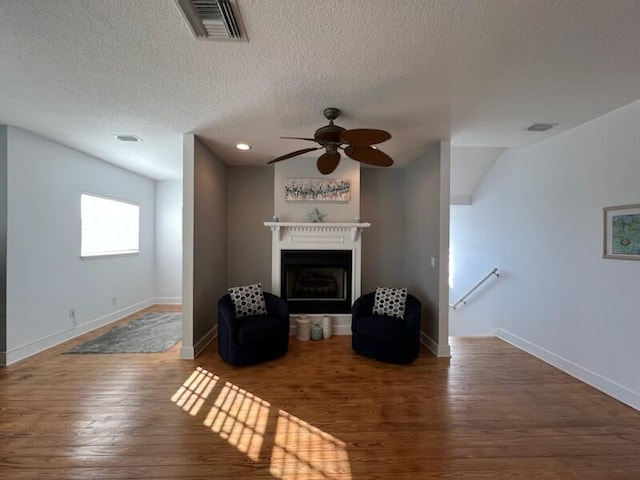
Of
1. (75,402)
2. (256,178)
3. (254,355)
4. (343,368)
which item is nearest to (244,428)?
(254,355)

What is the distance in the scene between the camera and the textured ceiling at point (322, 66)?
148 centimetres

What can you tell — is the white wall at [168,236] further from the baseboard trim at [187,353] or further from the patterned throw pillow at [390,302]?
the patterned throw pillow at [390,302]

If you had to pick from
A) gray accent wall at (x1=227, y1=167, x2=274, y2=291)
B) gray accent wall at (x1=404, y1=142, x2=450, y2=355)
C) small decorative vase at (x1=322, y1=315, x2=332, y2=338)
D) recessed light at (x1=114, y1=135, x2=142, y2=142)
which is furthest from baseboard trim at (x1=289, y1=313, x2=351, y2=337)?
recessed light at (x1=114, y1=135, x2=142, y2=142)

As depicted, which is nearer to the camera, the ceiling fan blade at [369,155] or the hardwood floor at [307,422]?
the hardwood floor at [307,422]

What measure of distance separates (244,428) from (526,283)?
3765mm

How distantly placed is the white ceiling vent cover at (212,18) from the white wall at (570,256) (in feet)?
11.1

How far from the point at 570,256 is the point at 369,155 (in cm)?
259

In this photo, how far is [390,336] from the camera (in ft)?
10.1

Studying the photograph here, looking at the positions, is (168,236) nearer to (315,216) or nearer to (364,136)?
(315,216)

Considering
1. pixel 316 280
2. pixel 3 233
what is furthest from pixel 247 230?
pixel 3 233

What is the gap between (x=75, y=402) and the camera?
234 centimetres

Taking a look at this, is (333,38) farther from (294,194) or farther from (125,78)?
(294,194)

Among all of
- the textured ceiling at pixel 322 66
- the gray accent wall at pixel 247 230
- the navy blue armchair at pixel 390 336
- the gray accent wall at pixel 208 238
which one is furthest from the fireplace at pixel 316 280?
the textured ceiling at pixel 322 66

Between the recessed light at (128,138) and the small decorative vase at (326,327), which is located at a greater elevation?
the recessed light at (128,138)
